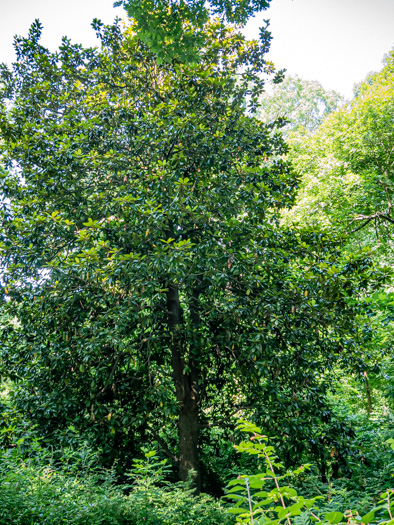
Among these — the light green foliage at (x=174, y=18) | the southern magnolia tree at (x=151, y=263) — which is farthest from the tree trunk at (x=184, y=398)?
the light green foliage at (x=174, y=18)

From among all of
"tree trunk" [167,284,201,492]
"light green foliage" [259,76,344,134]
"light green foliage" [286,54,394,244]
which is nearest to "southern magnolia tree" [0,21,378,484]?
"tree trunk" [167,284,201,492]

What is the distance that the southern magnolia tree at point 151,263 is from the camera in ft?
20.0

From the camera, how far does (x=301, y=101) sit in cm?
4128

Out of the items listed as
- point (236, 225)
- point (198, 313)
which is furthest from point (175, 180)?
point (198, 313)

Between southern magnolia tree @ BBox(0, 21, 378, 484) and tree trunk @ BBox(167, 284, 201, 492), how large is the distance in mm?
34

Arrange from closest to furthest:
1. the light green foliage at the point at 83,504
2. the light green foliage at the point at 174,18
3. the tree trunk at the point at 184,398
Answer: the light green foliage at the point at 83,504 → the light green foliage at the point at 174,18 → the tree trunk at the point at 184,398

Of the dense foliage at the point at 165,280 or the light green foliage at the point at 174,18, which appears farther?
the dense foliage at the point at 165,280

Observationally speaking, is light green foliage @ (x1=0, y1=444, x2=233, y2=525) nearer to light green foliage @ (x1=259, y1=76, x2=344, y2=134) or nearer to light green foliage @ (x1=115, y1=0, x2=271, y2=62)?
light green foliage @ (x1=115, y1=0, x2=271, y2=62)

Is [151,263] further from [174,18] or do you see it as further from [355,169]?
[355,169]

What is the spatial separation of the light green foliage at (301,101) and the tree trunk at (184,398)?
35.4 m

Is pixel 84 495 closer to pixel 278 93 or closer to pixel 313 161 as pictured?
pixel 313 161

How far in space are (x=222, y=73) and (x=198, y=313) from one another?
5.08 metres

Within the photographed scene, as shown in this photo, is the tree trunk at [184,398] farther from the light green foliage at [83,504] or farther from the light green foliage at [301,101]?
the light green foliage at [301,101]

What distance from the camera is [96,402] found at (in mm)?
6352
